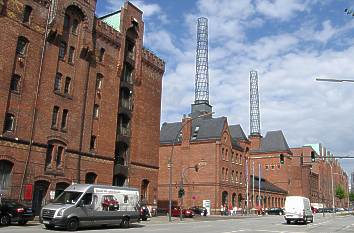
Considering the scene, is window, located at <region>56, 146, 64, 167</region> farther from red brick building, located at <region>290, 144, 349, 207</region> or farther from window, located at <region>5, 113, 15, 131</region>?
red brick building, located at <region>290, 144, 349, 207</region>

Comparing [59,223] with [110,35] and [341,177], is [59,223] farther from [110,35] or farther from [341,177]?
[341,177]

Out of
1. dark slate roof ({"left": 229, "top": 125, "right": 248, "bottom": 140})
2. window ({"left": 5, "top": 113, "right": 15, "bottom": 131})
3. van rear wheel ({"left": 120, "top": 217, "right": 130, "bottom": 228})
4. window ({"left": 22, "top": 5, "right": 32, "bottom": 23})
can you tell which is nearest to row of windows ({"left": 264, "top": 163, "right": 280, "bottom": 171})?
dark slate roof ({"left": 229, "top": 125, "right": 248, "bottom": 140})

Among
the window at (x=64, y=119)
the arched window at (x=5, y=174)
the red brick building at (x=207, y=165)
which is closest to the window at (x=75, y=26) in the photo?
the window at (x=64, y=119)

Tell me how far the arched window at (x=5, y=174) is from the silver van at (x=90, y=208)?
7.71 meters

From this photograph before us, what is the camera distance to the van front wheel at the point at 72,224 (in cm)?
2232

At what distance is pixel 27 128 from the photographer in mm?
31781

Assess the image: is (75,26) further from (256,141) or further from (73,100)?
(256,141)

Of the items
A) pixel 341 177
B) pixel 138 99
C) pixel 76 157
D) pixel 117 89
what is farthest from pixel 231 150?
pixel 341 177

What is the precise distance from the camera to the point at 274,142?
10381cm

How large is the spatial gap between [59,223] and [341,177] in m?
170

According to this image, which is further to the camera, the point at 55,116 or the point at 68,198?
the point at 55,116

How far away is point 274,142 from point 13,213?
85623 mm

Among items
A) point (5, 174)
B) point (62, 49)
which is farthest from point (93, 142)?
point (5, 174)

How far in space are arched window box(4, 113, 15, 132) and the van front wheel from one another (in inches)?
441
